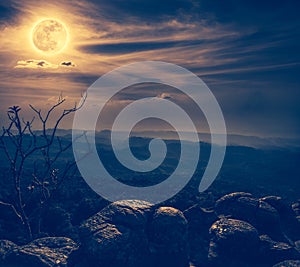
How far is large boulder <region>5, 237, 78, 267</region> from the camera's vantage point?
1844 centimetres

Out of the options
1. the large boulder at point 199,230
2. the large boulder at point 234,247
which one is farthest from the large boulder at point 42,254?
the large boulder at point 234,247

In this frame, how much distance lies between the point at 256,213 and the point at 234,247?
4.82 m

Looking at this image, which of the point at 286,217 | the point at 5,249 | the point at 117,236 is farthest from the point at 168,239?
the point at 286,217

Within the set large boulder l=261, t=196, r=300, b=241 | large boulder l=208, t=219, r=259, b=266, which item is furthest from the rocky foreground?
large boulder l=261, t=196, r=300, b=241

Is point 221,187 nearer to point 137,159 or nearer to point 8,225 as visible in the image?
point 8,225

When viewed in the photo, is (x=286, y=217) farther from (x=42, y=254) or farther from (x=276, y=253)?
(x=42, y=254)

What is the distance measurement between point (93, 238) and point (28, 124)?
1013 centimetres

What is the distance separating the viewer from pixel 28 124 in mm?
24281

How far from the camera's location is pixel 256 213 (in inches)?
1064

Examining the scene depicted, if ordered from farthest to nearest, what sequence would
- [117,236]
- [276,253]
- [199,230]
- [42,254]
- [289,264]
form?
[199,230] → [276,253] → [289,264] → [117,236] → [42,254]

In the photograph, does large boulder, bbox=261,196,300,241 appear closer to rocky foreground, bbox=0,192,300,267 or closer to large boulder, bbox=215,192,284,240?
rocky foreground, bbox=0,192,300,267

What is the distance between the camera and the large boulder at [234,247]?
76.0 ft

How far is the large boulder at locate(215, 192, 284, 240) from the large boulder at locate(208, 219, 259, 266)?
2735 millimetres

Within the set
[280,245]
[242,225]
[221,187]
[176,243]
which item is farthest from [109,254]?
[221,187]
